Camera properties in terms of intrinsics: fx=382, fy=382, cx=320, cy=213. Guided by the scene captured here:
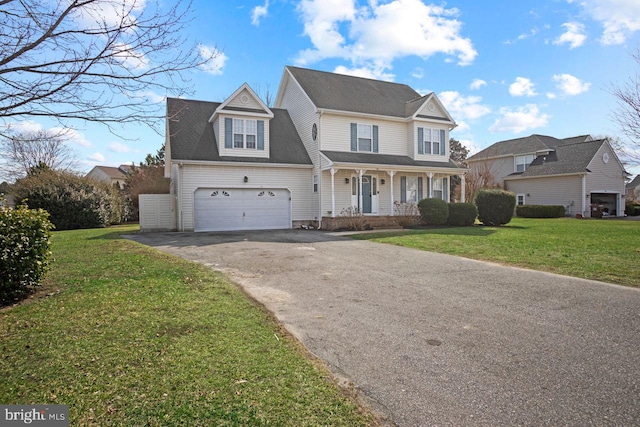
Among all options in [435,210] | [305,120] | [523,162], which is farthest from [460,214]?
[523,162]

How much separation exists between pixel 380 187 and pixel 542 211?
1552 centimetres

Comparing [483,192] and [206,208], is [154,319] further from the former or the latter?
[483,192]

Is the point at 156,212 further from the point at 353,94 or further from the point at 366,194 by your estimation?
the point at 353,94

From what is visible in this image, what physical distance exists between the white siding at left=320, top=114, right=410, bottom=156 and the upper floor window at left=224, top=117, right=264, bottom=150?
11.1 ft

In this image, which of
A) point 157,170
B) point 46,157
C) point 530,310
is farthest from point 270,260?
point 46,157

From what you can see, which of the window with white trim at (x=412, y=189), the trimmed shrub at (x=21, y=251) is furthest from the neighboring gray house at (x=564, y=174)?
the trimmed shrub at (x=21, y=251)

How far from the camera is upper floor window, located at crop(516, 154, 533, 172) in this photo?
34875 millimetres

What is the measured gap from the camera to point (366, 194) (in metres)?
21.8

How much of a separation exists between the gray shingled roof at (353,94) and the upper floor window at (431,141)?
1573 millimetres

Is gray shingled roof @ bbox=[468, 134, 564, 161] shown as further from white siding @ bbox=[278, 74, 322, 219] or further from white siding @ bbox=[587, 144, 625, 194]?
white siding @ bbox=[278, 74, 322, 219]

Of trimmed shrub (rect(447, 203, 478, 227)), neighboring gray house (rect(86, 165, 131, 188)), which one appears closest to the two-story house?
trimmed shrub (rect(447, 203, 478, 227))

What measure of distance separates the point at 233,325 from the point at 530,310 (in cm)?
425

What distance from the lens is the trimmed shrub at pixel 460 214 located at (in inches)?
802

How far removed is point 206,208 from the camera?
18.8 m
